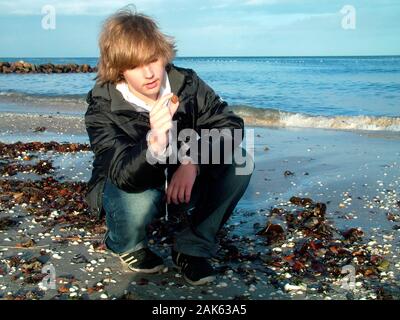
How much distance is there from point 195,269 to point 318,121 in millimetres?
10854

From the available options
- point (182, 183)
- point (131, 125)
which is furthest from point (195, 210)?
point (131, 125)

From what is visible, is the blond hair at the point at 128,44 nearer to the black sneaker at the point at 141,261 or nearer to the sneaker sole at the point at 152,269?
the black sneaker at the point at 141,261

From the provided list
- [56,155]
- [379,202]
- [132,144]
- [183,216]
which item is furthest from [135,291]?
[56,155]

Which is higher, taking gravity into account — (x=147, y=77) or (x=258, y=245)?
(x=147, y=77)

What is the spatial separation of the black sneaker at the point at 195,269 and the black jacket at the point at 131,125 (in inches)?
23.7

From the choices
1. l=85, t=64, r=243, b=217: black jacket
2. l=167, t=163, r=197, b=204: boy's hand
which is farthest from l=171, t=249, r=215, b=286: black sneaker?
l=85, t=64, r=243, b=217: black jacket

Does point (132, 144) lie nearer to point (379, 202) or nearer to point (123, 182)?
point (123, 182)

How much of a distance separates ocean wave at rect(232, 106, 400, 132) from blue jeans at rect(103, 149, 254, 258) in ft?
30.6

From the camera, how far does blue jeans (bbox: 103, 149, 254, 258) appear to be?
137 inches

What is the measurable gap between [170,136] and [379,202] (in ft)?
11.1

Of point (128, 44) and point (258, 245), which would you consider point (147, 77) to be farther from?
point (258, 245)

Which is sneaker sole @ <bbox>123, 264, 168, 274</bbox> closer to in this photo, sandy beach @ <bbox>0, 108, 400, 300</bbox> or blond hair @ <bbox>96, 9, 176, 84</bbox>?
sandy beach @ <bbox>0, 108, 400, 300</bbox>

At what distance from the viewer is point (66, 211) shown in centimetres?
509

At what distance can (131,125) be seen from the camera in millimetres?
3564
